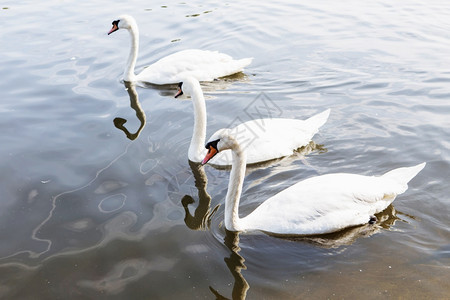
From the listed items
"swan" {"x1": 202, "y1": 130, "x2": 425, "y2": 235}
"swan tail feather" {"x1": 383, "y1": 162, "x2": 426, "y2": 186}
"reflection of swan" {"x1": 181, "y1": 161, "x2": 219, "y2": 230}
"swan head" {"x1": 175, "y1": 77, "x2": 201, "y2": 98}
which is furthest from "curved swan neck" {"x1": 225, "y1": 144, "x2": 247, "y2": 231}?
"swan head" {"x1": 175, "y1": 77, "x2": 201, "y2": 98}

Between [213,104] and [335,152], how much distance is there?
3039 millimetres

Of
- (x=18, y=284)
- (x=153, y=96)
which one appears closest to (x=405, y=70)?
(x=153, y=96)

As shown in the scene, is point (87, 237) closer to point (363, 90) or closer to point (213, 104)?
point (213, 104)

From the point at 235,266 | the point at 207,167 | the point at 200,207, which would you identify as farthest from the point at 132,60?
the point at 235,266

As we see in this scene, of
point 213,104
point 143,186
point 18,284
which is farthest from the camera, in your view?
point 213,104

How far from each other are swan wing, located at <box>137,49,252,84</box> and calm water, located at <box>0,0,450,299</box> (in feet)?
0.89

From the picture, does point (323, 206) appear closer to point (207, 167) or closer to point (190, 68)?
point (207, 167)

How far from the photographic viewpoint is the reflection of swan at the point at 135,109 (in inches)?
354

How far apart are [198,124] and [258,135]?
37.1 inches

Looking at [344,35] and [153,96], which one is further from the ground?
[344,35]

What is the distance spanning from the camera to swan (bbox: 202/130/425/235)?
5.89m

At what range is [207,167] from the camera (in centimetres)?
792

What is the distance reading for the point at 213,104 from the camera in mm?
10180

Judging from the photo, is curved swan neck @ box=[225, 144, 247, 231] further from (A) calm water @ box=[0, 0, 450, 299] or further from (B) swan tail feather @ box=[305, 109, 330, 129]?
(B) swan tail feather @ box=[305, 109, 330, 129]
